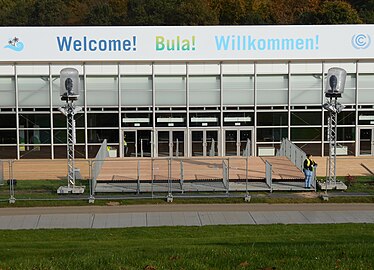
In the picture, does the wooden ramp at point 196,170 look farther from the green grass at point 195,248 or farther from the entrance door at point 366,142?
the entrance door at point 366,142

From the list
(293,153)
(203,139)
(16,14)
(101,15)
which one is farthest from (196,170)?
(16,14)

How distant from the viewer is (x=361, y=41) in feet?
113

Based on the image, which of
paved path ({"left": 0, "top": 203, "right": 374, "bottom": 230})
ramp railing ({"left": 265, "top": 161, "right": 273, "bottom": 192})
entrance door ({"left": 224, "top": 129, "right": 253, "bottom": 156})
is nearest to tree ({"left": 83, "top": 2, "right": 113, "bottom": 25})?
entrance door ({"left": 224, "top": 129, "right": 253, "bottom": 156})

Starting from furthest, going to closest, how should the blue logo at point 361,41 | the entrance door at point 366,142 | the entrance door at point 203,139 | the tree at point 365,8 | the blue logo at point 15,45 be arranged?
the tree at point 365,8 → the entrance door at point 366,142 → the entrance door at point 203,139 → the blue logo at point 361,41 → the blue logo at point 15,45

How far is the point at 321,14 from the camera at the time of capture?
261 feet

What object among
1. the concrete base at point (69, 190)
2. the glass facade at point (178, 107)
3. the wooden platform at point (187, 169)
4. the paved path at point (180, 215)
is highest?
the glass facade at point (178, 107)

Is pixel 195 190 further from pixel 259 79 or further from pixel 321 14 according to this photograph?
pixel 321 14

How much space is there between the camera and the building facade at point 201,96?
112 feet

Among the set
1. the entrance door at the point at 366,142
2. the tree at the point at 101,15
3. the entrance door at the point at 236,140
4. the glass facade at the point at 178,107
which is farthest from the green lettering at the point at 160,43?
the tree at the point at 101,15

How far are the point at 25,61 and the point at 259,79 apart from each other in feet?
43.5

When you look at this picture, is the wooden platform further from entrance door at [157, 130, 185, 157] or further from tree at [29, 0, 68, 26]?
tree at [29, 0, 68, 26]

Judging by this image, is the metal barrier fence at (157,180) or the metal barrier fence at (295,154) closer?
the metal barrier fence at (157,180)

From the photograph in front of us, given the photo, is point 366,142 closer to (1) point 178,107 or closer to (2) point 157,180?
(1) point 178,107

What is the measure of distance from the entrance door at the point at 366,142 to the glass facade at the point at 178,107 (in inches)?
18.8
